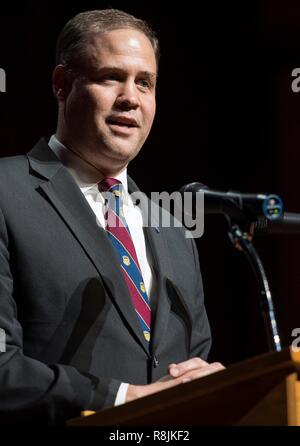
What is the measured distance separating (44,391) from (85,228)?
48cm

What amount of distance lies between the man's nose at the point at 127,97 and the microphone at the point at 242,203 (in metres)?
0.65

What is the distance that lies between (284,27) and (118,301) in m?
2.01

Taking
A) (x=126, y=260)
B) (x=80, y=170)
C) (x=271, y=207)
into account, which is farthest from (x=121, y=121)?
(x=271, y=207)

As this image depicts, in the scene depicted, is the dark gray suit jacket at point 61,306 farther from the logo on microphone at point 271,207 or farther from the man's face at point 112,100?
the logo on microphone at point 271,207

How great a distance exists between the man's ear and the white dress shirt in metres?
0.14

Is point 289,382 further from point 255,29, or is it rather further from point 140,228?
point 255,29

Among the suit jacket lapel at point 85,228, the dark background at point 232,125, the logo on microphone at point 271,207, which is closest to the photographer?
the logo on microphone at point 271,207

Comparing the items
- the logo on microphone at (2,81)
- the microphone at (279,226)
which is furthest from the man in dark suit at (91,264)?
the logo on microphone at (2,81)

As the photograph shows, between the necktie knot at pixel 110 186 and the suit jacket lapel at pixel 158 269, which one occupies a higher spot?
the necktie knot at pixel 110 186

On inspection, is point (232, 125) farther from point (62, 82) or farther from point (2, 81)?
point (62, 82)

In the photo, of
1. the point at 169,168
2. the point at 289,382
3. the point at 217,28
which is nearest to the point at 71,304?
the point at 289,382

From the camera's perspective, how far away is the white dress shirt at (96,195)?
226cm

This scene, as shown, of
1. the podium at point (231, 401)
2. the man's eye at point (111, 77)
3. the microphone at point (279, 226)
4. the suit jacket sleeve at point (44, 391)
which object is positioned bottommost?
the suit jacket sleeve at point (44, 391)
